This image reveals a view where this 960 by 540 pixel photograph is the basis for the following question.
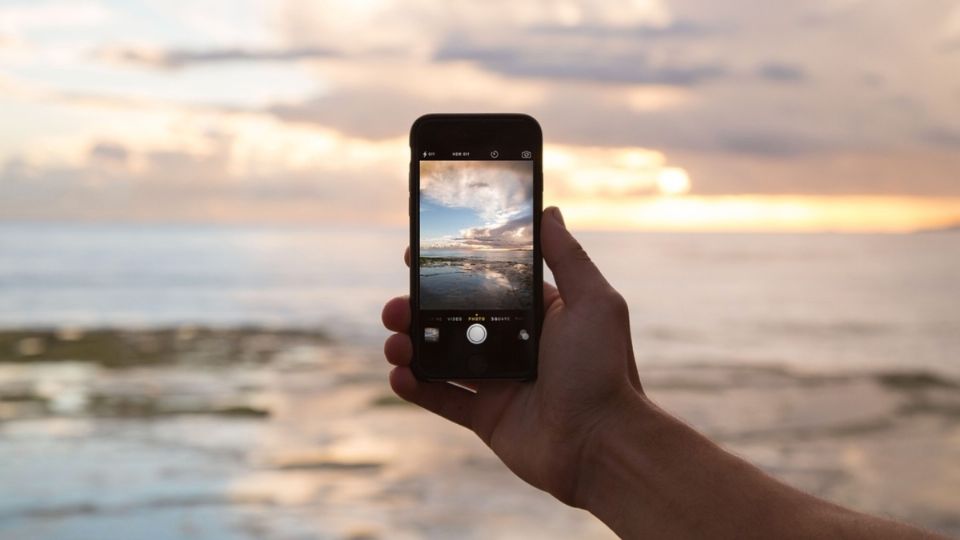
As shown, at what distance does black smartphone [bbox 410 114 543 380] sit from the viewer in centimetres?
277

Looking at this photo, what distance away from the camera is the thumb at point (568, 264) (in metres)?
2.47

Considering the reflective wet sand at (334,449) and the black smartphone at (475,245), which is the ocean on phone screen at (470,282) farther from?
the reflective wet sand at (334,449)

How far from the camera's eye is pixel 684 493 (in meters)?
2.10

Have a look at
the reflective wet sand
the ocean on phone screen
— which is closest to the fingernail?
the ocean on phone screen

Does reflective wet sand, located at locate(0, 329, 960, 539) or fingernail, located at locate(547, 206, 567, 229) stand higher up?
fingernail, located at locate(547, 206, 567, 229)

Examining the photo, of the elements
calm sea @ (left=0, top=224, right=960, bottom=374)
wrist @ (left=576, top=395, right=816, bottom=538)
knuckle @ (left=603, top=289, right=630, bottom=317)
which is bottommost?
calm sea @ (left=0, top=224, right=960, bottom=374)

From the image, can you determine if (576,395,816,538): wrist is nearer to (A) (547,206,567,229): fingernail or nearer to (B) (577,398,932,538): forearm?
(B) (577,398,932,538): forearm

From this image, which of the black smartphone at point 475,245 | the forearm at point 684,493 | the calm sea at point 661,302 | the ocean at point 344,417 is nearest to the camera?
the forearm at point 684,493

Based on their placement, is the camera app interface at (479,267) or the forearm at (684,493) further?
the camera app interface at (479,267)

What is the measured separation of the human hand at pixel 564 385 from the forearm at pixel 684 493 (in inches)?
1.9

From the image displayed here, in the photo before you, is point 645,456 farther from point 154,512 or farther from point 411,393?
point 154,512

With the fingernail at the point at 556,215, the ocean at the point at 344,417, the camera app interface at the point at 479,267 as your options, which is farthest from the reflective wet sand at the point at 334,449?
the fingernail at the point at 556,215

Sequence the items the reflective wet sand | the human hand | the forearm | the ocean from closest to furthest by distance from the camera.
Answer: the forearm
the human hand
the reflective wet sand
the ocean

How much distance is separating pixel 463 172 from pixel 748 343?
16452mm
